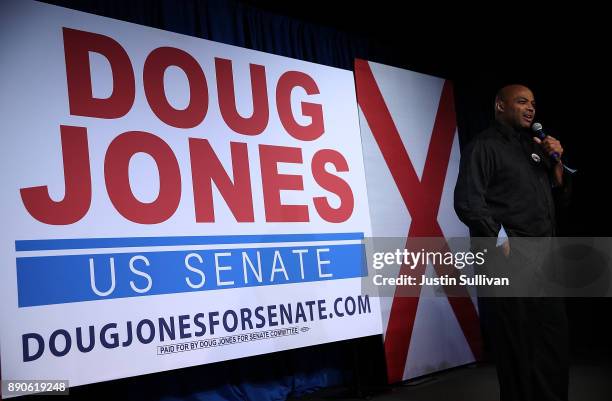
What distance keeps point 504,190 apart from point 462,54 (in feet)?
8.44

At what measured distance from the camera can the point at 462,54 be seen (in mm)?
4715

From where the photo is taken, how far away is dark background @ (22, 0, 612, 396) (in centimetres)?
337

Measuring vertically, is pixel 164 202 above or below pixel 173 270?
above

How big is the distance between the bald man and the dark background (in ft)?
4.20

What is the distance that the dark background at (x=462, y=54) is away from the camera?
3.37 meters

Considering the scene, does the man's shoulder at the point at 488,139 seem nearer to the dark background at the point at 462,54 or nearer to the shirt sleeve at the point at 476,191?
the shirt sleeve at the point at 476,191

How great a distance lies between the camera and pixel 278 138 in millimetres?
3180

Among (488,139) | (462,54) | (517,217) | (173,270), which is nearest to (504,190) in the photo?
(517,217)

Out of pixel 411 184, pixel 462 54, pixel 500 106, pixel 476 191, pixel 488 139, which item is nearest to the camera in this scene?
pixel 476 191

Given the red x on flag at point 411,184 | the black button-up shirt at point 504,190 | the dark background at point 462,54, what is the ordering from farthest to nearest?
the red x on flag at point 411,184, the dark background at point 462,54, the black button-up shirt at point 504,190

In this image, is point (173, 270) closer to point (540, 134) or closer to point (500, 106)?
point (500, 106)

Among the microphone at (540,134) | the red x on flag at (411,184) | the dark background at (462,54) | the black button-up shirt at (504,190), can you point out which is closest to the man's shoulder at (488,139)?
the black button-up shirt at (504,190)

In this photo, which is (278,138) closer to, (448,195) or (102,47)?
(102,47)

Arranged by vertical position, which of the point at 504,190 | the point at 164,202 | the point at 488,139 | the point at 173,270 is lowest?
the point at 173,270
